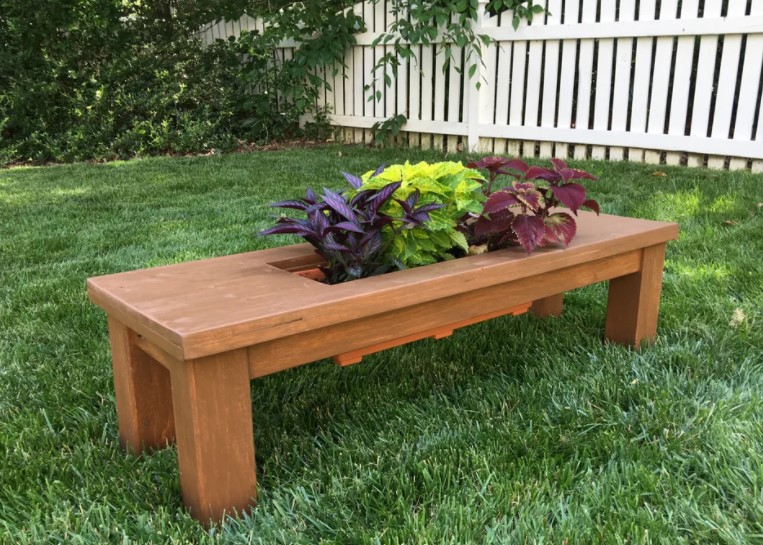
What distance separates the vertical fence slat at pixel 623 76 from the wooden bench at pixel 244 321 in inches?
148

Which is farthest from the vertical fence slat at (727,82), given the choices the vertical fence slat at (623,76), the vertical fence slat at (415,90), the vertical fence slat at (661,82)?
the vertical fence slat at (415,90)

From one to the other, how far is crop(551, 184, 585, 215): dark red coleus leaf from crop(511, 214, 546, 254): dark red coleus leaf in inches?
3.3

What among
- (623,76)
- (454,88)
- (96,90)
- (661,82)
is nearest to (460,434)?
(661,82)

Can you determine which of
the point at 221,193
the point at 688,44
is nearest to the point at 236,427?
the point at 221,193

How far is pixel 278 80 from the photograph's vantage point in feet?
25.0

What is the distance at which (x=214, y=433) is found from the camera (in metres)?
1.35

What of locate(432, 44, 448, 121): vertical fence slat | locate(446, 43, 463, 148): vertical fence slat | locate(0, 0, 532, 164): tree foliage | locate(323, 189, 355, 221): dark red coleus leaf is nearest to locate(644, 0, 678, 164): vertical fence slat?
locate(446, 43, 463, 148): vertical fence slat

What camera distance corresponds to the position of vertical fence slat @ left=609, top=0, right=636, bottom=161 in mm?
5188

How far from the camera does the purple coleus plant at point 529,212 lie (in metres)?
1.80

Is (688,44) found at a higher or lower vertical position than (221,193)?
higher

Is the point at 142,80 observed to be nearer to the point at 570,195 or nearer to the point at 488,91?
the point at 488,91

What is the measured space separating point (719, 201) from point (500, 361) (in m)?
2.43

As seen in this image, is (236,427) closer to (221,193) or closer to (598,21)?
(221,193)

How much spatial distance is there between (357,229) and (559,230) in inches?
24.5
